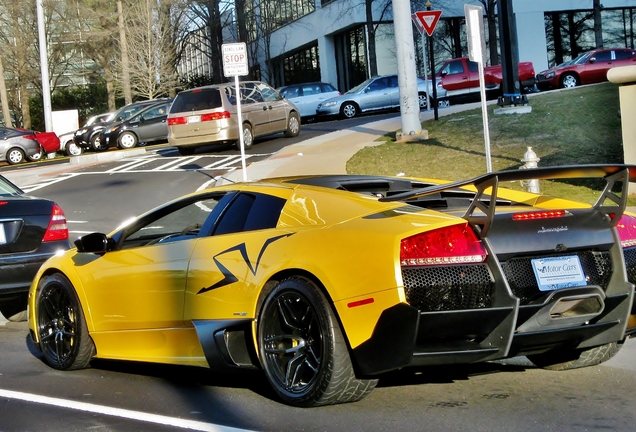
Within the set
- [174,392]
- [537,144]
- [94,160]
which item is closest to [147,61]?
[94,160]

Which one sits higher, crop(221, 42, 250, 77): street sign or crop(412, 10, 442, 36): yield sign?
crop(412, 10, 442, 36): yield sign

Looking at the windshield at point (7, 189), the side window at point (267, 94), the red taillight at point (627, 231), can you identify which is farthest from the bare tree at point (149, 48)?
the red taillight at point (627, 231)

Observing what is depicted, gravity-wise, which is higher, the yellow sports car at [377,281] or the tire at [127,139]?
the tire at [127,139]

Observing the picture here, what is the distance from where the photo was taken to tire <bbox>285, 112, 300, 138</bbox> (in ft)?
93.4

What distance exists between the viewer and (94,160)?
99.3ft

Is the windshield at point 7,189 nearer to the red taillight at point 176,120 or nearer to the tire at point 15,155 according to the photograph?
the red taillight at point 176,120

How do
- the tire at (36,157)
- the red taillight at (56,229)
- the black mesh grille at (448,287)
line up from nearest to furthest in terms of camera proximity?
the black mesh grille at (448,287) → the red taillight at (56,229) → the tire at (36,157)

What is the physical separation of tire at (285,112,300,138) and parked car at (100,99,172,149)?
6.42 m

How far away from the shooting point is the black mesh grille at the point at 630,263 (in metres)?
5.34

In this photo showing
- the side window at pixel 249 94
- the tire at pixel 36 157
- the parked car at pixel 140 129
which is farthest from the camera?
the tire at pixel 36 157

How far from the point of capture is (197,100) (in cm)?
2514

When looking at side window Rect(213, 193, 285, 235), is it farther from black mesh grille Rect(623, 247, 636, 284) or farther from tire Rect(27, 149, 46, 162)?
tire Rect(27, 149, 46, 162)

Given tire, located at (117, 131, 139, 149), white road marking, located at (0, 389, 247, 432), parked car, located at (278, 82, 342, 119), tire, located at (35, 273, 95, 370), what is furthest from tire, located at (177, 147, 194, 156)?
white road marking, located at (0, 389, 247, 432)

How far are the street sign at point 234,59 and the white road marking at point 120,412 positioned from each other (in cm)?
1220
